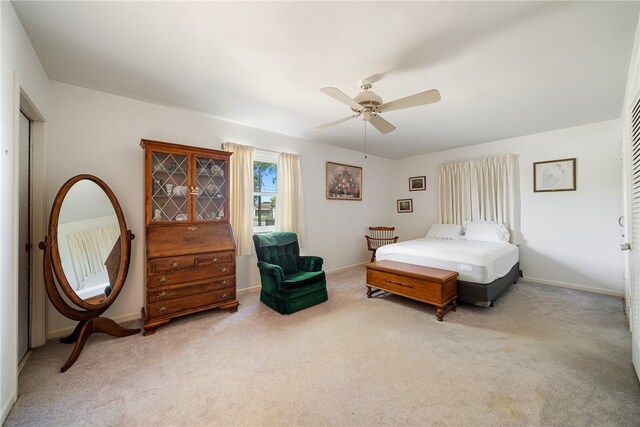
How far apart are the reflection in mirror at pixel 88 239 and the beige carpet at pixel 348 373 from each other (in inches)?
22.5

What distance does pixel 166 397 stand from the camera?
1632mm

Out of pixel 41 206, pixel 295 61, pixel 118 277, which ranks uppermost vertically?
pixel 295 61

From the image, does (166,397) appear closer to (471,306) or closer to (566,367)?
(566,367)

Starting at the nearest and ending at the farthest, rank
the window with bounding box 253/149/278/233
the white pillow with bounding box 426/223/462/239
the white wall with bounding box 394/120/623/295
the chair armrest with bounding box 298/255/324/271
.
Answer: the chair armrest with bounding box 298/255/324/271, the white wall with bounding box 394/120/623/295, the window with bounding box 253/149/278/233, the white pillow with bounding box 426/223/462/239

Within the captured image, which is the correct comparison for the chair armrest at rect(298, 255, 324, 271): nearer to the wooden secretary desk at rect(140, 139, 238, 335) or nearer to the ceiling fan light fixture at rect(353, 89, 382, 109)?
the wooden secretary desk at rect(140, 139, 238, 335)

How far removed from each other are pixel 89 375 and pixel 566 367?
363 cm

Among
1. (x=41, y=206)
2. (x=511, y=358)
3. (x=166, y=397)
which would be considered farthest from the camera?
(x=41, y=206)

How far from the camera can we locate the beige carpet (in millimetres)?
1488

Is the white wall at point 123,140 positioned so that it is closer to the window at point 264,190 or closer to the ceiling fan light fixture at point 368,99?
the window at point 264,190

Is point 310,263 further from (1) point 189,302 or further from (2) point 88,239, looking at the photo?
(2) point 88,239

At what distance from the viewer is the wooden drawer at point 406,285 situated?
9.25ft

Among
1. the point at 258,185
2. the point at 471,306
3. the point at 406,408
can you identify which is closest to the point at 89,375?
the point at 406,408

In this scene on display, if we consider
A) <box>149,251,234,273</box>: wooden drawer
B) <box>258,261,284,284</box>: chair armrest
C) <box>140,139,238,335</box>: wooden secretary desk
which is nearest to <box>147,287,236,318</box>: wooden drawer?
<box>140,139,238,335</box>: wooden secretary desk

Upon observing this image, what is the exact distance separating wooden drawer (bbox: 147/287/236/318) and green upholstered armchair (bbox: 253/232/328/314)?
1.53ft
